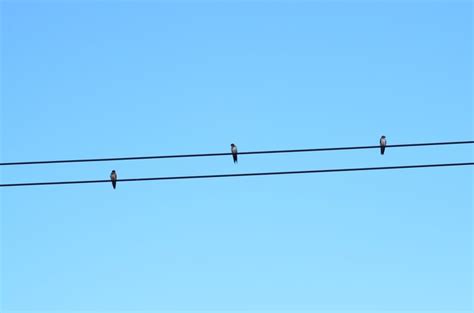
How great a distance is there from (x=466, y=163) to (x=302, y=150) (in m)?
3.14

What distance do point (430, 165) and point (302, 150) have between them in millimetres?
2427

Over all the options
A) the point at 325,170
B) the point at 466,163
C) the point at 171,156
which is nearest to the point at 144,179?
the point at 171,156

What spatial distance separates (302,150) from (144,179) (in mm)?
3037

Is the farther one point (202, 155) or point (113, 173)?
point (113, 173)

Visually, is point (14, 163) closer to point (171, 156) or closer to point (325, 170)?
point (171, 156)

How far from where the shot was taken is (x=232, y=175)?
17.4 meters

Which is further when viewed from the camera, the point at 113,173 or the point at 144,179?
the point at 113,173

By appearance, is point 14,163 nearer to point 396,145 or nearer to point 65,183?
point 65,183

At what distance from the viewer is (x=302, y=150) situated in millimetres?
17422

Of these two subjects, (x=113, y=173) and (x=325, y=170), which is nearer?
(x=325, y=170)

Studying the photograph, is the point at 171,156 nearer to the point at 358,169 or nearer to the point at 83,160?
the point at 83,160

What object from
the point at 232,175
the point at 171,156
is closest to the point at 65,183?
the point at 171,156

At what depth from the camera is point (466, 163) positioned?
17672 millimetres

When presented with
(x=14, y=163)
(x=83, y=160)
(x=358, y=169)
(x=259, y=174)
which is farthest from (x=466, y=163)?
(x=14, y=163)
